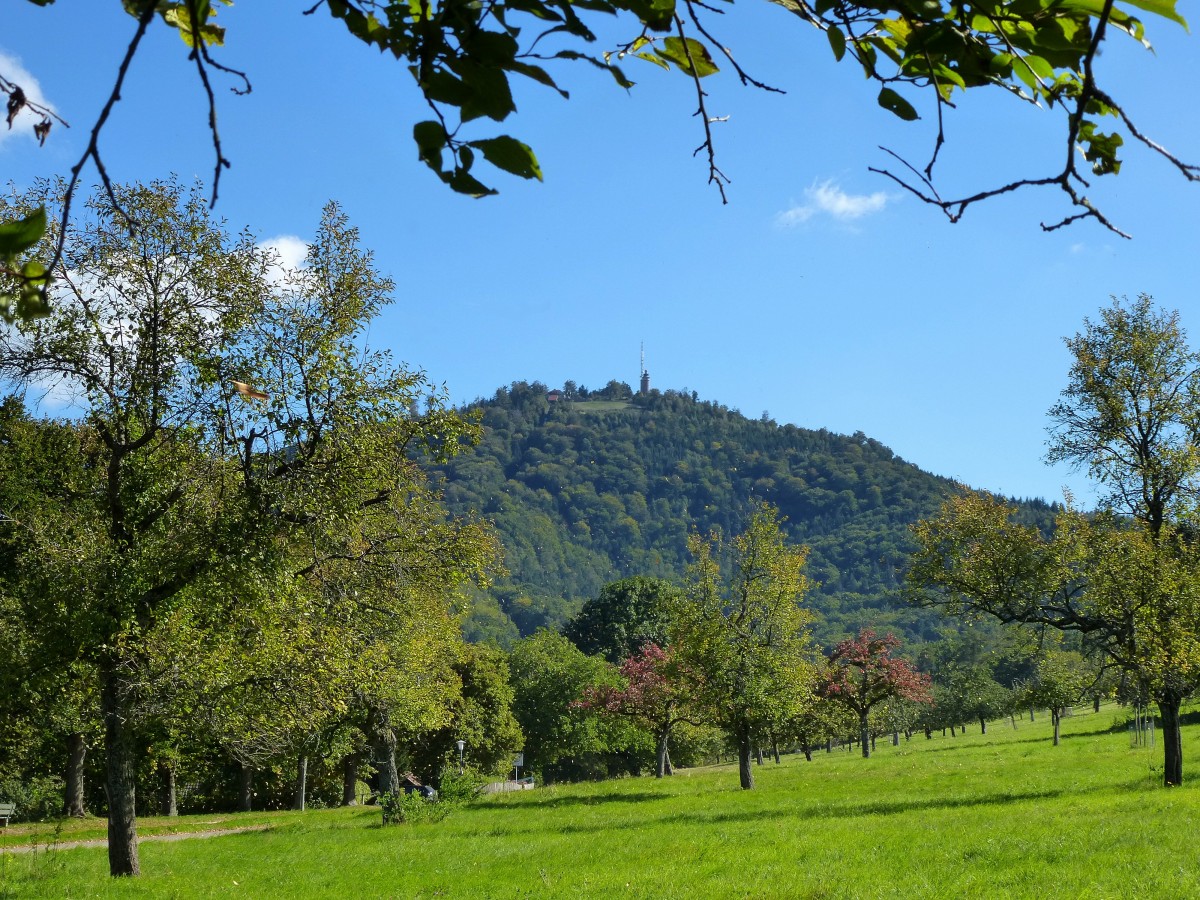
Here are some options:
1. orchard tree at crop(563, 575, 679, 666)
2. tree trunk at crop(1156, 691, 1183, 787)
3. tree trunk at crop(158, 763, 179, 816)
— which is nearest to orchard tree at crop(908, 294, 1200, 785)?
tree trunk at crop(1156, 691, 1183, 787)

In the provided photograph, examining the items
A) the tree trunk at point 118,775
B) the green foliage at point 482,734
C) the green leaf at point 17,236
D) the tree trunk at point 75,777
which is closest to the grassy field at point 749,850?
the tree trunk at point 118,775

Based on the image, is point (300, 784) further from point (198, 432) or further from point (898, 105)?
point (898, 105)

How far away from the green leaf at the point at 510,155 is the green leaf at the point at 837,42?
1.90ft

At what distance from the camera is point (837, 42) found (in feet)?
5.34

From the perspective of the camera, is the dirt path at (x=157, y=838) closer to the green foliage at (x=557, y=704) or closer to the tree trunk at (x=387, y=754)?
Answer: the tree trunk at (x=387, y=754)

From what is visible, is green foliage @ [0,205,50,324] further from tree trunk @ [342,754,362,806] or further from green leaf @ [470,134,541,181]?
tree trunk @ [342,754,362,806]

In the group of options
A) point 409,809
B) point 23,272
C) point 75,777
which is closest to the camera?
point 23,272

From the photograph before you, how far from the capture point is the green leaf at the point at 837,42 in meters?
1.63

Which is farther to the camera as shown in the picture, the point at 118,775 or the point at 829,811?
the point at 829,811

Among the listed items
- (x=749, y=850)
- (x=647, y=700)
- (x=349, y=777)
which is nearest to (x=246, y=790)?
(x=349, y=777)

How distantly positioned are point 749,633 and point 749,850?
1678 centimetres

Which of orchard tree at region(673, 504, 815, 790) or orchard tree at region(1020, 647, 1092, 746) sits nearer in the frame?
orchard tree at region(1020, 647, 1092, 746)

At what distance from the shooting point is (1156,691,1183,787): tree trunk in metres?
19.8

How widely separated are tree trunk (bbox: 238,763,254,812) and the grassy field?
1255 cm
